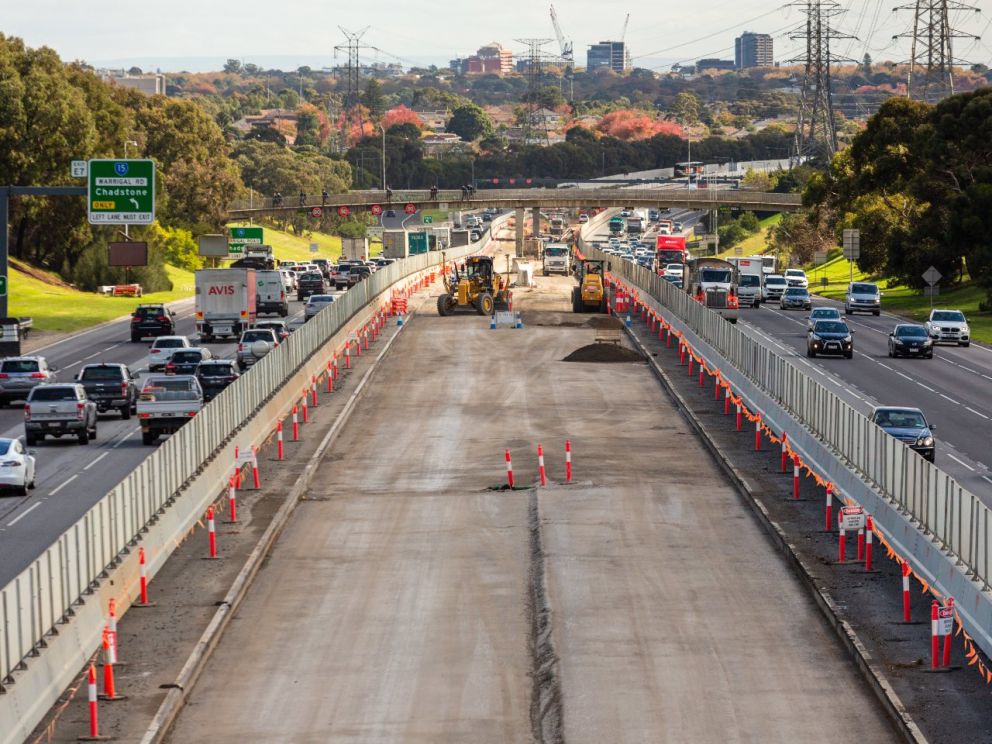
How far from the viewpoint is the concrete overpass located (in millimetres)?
170375

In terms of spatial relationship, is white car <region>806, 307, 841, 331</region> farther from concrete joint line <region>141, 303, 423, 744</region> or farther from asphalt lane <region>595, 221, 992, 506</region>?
concrete joint line <region>141, 303, 423, 744</region>

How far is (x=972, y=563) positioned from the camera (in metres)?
23.8

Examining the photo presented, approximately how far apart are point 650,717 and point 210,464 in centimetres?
1501

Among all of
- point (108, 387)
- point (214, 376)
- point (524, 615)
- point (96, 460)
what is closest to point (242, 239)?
point (214, 376)

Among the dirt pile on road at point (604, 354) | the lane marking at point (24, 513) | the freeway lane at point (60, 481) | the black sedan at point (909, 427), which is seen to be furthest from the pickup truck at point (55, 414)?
the dirt pile on road at point (604, 354)

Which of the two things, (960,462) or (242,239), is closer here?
(960,462)

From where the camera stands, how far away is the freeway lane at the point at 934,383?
141ft

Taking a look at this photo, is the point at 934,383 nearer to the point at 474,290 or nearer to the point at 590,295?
the point at 590,295

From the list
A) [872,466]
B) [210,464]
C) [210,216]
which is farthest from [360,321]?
[210,216]

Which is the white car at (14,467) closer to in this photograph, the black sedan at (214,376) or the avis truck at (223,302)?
the black sedan at (214,376)

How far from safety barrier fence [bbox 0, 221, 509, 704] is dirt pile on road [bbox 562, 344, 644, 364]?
568 inches

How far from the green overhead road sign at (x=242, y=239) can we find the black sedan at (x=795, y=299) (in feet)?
202

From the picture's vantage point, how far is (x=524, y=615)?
2700 centimetres

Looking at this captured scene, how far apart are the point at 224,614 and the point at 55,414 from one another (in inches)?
818
